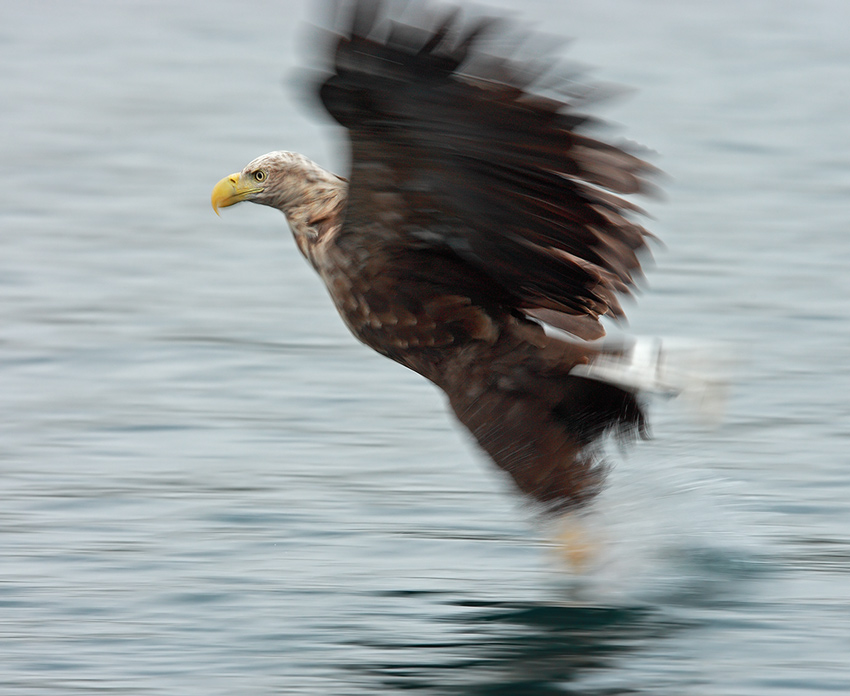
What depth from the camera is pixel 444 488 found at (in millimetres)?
6395

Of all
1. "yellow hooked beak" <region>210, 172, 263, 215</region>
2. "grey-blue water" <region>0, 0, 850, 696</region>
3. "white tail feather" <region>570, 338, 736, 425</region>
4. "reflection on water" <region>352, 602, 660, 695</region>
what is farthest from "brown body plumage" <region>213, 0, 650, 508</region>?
"reflection on water" <region>352, 602, 660, 695</region>

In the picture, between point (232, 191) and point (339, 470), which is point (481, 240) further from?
point (339, 470)

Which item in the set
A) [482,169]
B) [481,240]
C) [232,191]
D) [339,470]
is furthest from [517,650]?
[232,191]

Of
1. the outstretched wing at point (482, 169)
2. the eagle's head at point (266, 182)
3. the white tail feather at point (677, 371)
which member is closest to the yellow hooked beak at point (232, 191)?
the eagle's head at point (266, 182)

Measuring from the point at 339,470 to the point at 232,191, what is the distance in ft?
4.63

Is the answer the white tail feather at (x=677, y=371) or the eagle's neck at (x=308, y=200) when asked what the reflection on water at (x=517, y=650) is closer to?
the white tail feather at (x=677, y=371)

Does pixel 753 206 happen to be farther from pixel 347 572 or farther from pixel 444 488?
pixel 347 572

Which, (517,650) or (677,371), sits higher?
(677,371)

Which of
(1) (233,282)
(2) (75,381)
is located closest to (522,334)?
(2) (75,381)

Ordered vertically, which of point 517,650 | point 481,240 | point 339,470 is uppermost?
point 481,240

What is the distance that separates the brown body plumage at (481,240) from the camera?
445 cm

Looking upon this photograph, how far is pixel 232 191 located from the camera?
5660 mm

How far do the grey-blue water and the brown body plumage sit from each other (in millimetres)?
271

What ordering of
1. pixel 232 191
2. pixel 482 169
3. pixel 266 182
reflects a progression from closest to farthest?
pixel 482 169 < pixel 266 182 < pixel 232 191
